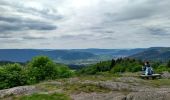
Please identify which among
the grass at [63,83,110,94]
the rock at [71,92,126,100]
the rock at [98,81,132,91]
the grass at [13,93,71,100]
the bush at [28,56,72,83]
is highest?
the rock at [98,81,132,91]

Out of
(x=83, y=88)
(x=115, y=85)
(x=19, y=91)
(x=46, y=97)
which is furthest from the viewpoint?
(x=19, y=91)

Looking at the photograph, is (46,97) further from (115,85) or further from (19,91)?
(115,85)

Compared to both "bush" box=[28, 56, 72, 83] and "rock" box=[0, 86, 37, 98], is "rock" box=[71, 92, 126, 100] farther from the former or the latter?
"bush" box=[28, 56, 72, 83]

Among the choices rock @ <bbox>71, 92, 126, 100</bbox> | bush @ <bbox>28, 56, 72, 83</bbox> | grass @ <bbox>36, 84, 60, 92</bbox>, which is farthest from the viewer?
bush @ <bbox>28, 56, 72, 83</bbox>

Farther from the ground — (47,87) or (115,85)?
(115,85)

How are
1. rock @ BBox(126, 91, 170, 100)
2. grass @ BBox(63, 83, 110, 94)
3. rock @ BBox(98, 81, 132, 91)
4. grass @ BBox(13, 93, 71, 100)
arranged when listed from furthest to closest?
rock @ BBox(98, 81, 132, 91)
grass @ BBox(63, 83, 110, 94)
grass @ BBox(13, 93, 71, 100)
rock @ BBox(126, 91, 170, 100)

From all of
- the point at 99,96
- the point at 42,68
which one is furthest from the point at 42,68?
the point at 99,96

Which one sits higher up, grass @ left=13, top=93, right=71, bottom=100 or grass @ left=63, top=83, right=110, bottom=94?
grass @ left=63, top=83, right=110, bottom=94

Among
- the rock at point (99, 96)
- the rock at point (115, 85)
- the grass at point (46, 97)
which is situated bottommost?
the grass at point (46, 97)

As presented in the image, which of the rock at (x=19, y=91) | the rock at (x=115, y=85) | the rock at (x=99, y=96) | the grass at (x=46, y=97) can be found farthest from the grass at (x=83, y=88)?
the rock at (x=19, y=91)

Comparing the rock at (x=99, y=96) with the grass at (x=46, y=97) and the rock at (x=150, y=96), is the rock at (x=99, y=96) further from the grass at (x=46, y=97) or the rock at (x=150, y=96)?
the grass at (x=46, y=97)

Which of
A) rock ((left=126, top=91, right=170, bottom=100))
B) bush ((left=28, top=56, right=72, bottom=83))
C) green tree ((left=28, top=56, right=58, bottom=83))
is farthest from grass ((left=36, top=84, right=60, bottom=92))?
green tree ((left=28, top=56, right=58, bottom=83))

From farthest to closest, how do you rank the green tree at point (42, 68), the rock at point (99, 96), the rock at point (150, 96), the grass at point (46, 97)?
the green tree at point (42, 68) < the grass at point (46, 97) < the rock at point (99, 96) < the rock at point (150, 96)

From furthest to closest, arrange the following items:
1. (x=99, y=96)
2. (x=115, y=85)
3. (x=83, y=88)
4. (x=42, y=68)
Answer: (x=42, y=68) → (x=115, y=85) → (x=83, y=88) → (x=99, y=96)
